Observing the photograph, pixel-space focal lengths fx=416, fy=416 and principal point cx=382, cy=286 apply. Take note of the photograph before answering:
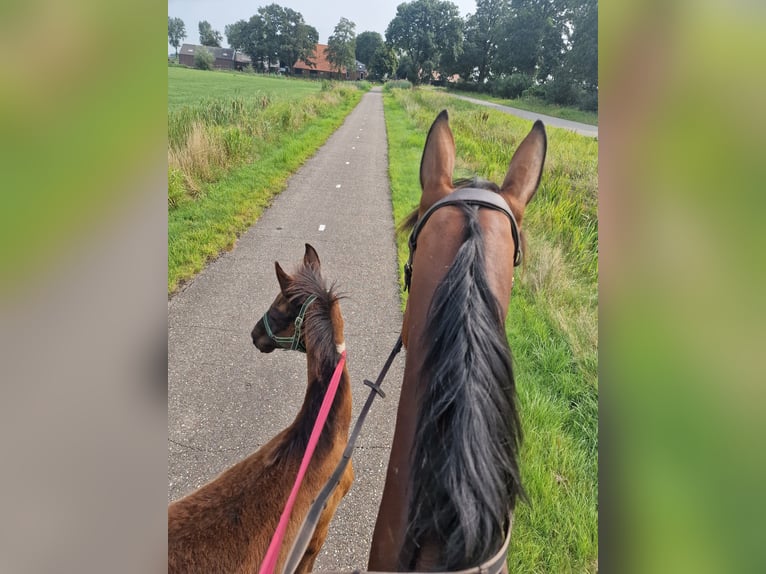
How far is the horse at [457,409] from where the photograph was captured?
0.96 metres

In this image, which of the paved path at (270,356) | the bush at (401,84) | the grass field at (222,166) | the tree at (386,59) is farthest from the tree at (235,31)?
the bush at (401,84)

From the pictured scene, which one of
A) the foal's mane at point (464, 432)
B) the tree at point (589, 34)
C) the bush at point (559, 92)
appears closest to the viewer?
the tree at point (589, 34)

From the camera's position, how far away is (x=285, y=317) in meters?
2.51

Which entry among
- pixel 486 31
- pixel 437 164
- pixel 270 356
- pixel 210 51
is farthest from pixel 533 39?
pixel 210 51

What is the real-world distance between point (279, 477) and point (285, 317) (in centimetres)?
96

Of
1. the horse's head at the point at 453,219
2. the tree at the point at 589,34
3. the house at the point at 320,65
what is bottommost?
the horse's head at the point at 453,219

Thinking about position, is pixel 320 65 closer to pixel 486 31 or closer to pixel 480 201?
pixel 486 31

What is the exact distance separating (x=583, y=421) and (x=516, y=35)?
8.19 feet

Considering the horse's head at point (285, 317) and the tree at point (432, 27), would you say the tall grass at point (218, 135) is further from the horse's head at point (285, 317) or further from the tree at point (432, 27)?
the horse's head at point (285, 317)
